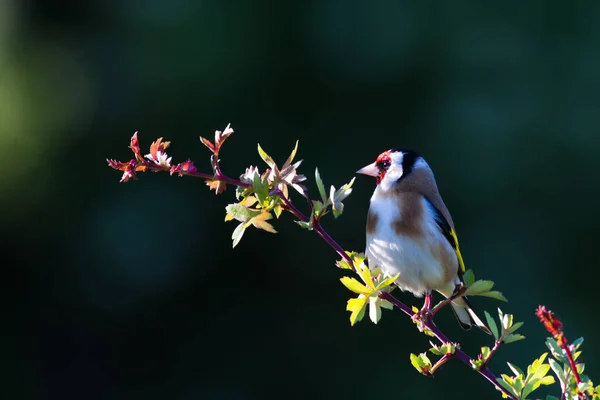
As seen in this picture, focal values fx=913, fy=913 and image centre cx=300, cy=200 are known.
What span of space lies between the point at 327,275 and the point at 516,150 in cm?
168

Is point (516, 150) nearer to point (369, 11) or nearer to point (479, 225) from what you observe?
point (479, 225)

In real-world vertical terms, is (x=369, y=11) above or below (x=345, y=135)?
above

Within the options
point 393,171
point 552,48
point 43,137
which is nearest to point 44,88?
point 43,137

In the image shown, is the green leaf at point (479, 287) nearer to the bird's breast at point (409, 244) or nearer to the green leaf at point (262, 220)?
the green leaf at point (262, 220)

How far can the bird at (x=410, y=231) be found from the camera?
7.87 ft

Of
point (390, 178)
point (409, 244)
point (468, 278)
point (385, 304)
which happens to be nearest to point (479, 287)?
point (468, 278)

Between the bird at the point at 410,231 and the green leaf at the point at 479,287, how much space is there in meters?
0.78

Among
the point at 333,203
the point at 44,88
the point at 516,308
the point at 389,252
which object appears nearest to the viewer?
the point at 333,203

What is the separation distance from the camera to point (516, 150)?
6777mm

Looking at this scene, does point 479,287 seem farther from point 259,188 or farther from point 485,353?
point 259,188

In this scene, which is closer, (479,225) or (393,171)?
(393,171)

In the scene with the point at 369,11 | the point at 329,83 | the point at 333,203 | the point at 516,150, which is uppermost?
the point at 333,203

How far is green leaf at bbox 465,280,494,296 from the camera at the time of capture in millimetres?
1578

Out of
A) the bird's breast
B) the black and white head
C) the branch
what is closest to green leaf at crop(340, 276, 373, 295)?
the branch
